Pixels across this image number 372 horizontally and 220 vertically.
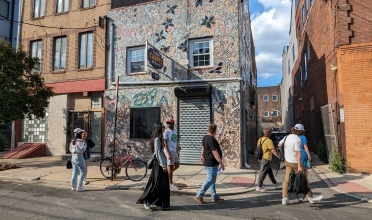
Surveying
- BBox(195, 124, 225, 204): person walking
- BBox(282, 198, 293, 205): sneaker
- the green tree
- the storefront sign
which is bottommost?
BBox(282, 198, 293, 205): sneaker

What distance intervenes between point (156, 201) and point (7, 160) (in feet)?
36.3

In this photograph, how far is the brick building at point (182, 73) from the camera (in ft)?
35.1

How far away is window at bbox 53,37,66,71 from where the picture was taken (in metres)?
14.4

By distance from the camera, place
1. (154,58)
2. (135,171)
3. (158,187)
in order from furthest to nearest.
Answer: (154,58), (135,171), (158,187)

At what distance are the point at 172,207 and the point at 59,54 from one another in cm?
1228

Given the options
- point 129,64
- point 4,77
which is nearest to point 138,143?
point 129,64

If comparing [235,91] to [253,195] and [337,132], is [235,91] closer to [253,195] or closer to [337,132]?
[337,132]

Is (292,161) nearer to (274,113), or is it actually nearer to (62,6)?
(62,6)

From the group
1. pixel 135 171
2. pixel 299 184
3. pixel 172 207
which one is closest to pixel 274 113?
pixel 135 171

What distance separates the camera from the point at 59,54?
14461 millimetres

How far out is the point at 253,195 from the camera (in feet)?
21.8

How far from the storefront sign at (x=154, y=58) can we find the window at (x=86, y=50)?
4.52 metres

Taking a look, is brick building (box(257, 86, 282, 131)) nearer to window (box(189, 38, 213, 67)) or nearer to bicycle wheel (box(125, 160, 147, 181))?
window (box(189, 38, 213, 67))

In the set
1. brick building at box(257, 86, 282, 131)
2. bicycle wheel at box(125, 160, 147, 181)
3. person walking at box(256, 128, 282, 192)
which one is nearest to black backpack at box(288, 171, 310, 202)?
person walking at box(256, 128, 282, 192)
